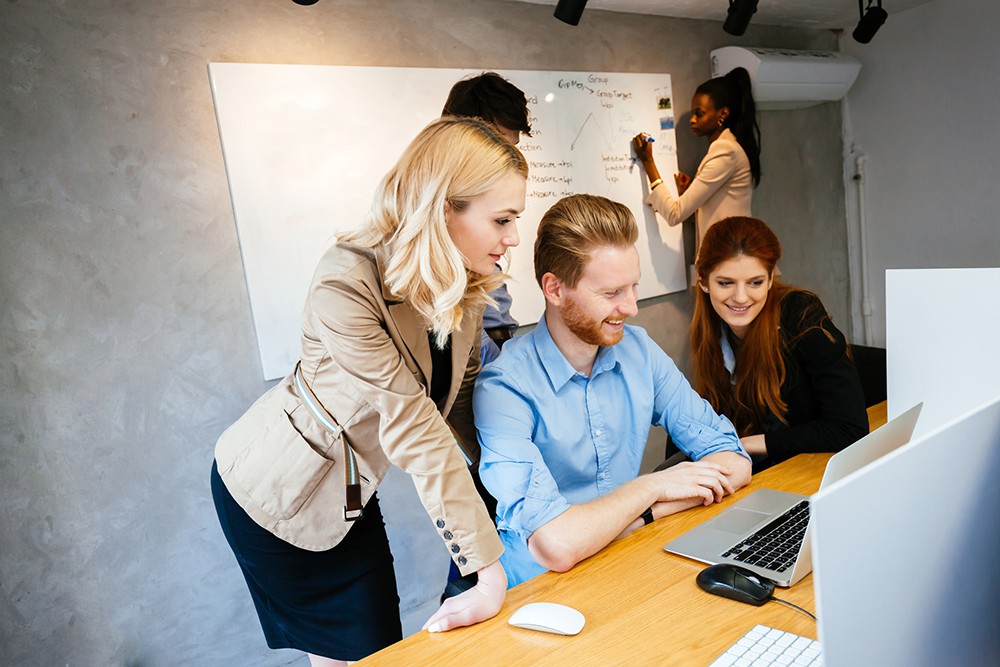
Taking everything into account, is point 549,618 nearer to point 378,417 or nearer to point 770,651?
point 770,651

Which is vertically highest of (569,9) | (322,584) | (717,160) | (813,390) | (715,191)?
(569,9)

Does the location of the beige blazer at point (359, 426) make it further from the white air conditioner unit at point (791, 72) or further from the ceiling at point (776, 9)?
the white air conditioner unit at point (791, 72)

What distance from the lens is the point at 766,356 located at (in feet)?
6.23

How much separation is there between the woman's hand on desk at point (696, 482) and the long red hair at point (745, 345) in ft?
1.50

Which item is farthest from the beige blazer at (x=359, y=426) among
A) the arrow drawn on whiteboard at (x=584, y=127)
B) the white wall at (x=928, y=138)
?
the white wall at (x=928, y=138)

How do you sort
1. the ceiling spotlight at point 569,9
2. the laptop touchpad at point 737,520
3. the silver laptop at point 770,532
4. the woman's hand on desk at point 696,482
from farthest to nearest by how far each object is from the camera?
1. the ceiling spotlight at point 569,9
2. the woman's hand on desk at point 696,482
3. the laptop touchpad at point 737,520
4. the silver laptop at point 770,532

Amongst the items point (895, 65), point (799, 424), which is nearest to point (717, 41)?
point (895, 65)

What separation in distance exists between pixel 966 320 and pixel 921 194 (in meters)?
3.55

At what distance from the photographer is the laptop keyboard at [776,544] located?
1.21m

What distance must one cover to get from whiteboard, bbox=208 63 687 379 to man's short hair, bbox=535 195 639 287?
1208 mm

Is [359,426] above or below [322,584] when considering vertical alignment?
above

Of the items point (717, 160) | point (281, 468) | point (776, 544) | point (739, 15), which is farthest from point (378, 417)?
point (717, 160)

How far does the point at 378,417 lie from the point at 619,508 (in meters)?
0.49

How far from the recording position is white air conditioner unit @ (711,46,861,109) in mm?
3723
